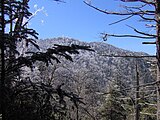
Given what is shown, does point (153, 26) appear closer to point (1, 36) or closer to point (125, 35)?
point (125, 35)

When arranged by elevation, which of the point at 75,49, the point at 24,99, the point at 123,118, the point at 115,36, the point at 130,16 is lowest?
the point at 123,118

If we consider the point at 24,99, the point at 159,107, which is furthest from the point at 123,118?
the point at 24,99

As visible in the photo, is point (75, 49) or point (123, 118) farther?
point (123, 118)

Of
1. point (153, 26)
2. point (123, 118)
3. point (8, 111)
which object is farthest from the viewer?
point (123, 118)

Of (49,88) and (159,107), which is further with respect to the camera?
(159,107)

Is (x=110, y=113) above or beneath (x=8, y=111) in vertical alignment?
beneath

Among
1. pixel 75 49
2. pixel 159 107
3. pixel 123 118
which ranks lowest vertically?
pixel 123 118

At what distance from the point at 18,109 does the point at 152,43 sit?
3.99 m

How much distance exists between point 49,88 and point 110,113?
30969mm

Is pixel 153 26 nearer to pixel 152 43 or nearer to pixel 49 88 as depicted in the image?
pixel 152 43

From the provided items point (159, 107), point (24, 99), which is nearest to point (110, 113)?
point (159, 107)

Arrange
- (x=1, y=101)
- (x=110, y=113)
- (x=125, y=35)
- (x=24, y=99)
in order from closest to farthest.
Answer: (x=1, y=101)
(x=24, y=99)
(x=125, y=35)
(x=110, y=113)

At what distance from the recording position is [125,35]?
6.66 m

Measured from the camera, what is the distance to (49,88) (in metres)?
4.43
